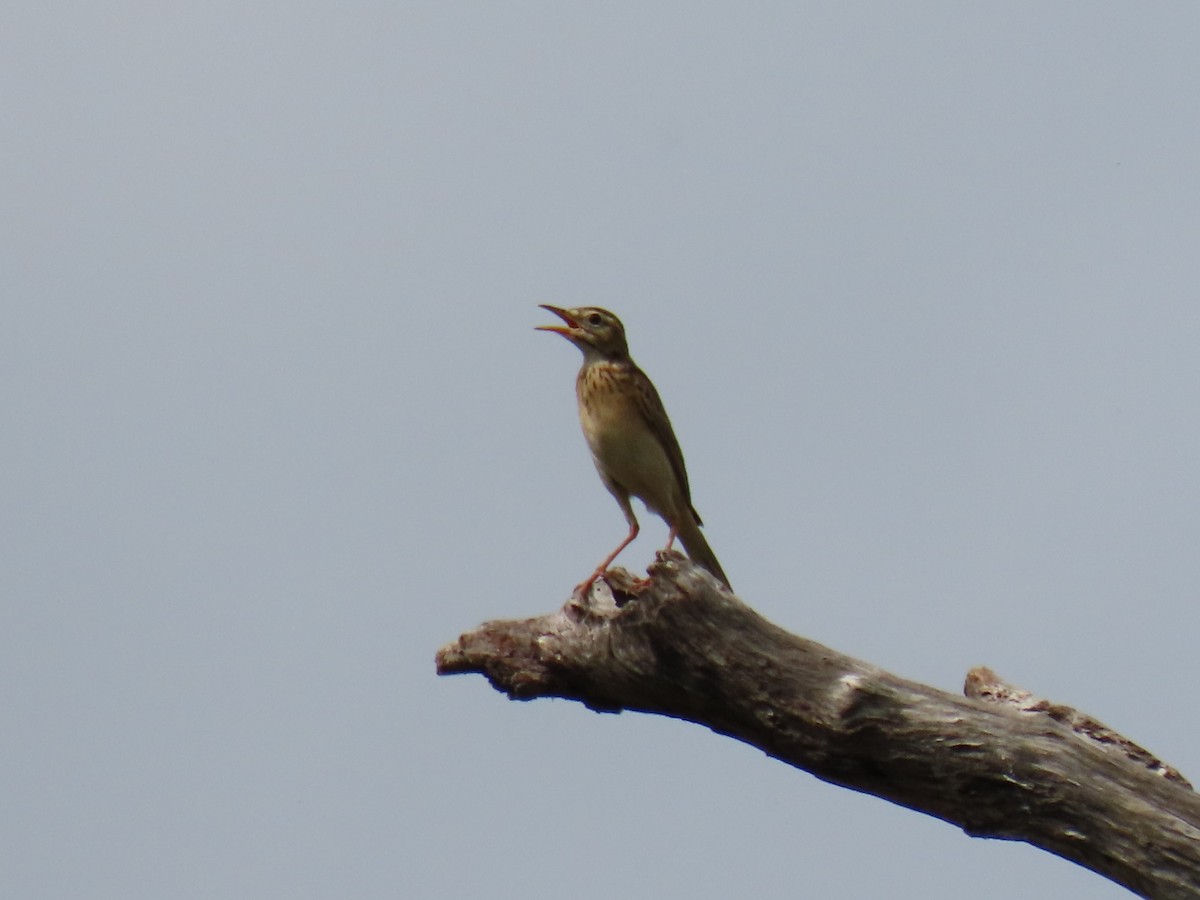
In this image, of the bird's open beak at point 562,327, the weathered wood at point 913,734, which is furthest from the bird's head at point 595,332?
the weathered wood at point 913,734

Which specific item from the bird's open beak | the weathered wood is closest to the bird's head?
the bird's open beak

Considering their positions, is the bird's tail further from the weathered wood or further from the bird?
the weathered wood

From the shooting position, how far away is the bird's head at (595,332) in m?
11.4

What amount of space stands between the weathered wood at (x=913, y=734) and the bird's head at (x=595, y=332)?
4.13 metres

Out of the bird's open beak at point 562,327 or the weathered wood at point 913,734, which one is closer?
the weathered wood at point 913,734

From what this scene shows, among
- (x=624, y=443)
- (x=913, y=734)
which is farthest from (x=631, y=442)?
(x=913, y=734)

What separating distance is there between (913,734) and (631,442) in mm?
4213

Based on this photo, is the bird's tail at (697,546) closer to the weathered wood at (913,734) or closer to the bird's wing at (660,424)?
the bird's wing at (660,424)

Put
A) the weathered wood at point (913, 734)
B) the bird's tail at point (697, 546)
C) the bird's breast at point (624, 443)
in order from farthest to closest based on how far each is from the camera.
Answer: the bird's tail at point (697, 546) < the bird's breast at point (624, 443) < the weathered wood at point (913, 734)

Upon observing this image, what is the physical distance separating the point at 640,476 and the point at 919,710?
4126 mm

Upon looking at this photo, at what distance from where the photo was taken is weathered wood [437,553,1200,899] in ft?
21.9

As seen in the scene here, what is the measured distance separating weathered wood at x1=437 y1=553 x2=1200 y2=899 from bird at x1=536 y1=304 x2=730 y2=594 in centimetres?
336

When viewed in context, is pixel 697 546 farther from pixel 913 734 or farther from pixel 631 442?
pixel 913 734

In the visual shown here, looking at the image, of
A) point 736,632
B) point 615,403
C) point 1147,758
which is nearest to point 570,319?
point 615,403
